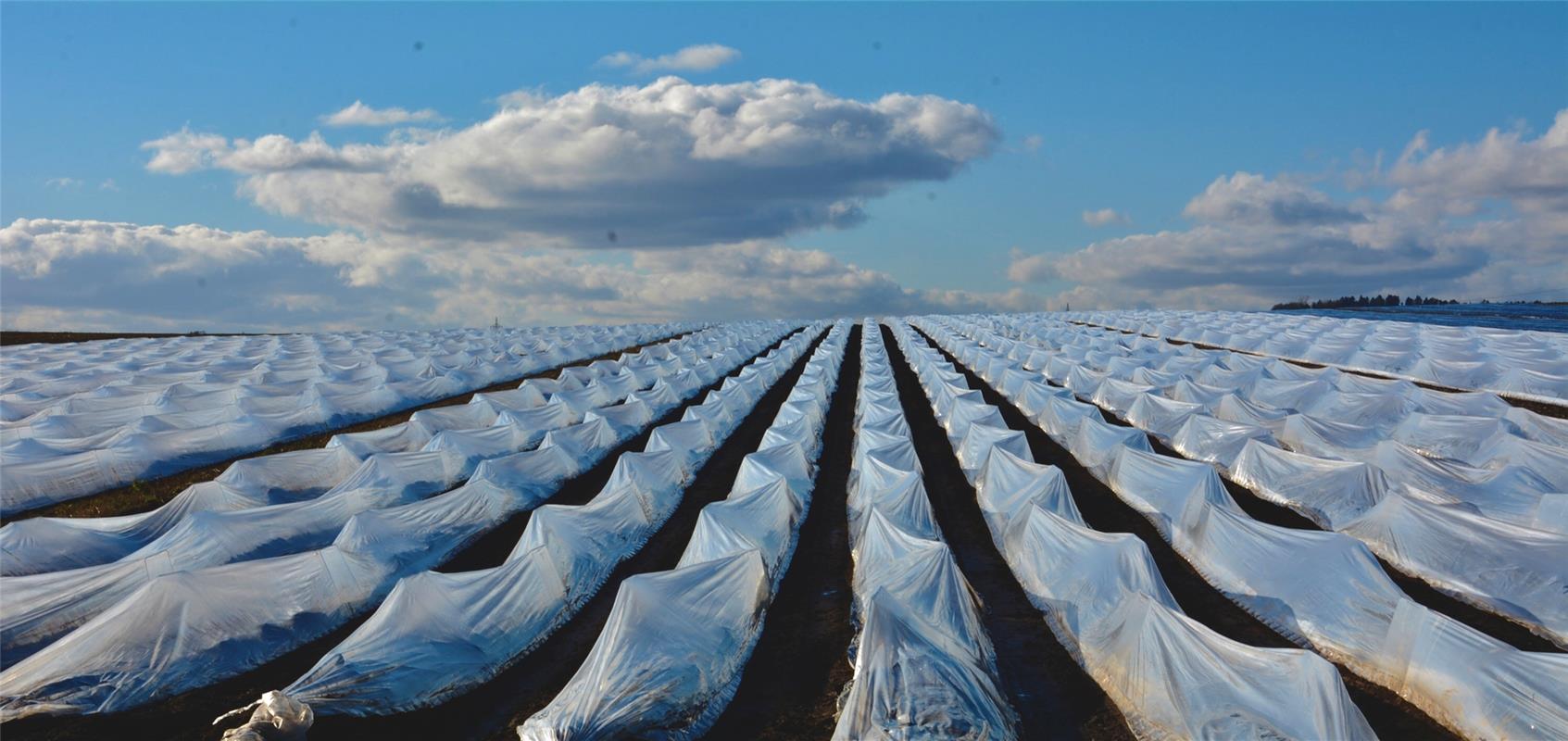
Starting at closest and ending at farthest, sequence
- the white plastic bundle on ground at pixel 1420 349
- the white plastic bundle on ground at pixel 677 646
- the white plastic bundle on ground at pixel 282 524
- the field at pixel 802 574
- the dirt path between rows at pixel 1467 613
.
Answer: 1. the white plastic bundle on ground at pixel 677 646
2. the field at pixel 802 574
3. the dirt path between rows at pixel 1467 613
4. the white plastic bundle on ground at pixel 282 524
5. the white plastic bundle on ground at pixel 1420 349

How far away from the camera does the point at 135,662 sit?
13.4 metres

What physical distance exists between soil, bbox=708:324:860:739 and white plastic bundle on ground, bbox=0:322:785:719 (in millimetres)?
7844

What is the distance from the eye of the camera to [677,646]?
1271 cm

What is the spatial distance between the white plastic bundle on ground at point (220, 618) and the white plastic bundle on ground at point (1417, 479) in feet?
61.8

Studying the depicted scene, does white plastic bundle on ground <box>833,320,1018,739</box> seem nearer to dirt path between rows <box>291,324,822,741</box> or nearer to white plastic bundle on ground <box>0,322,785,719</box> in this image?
dirt path between rows <box>291,324,822,741</box>

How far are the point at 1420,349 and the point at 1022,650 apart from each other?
4116 cm

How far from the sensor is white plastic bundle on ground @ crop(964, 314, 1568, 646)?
1516 centimetres

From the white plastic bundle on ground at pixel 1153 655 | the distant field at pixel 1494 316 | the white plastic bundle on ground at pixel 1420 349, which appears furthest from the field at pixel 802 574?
the distant field at pixel 1494 316

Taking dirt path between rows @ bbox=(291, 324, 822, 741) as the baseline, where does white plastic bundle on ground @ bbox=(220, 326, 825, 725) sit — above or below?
above

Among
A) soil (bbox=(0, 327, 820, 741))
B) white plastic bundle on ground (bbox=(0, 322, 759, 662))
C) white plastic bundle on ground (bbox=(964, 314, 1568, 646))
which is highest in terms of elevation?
white plastic bundle on ground (bbox=(964, 314, 1568, 646))

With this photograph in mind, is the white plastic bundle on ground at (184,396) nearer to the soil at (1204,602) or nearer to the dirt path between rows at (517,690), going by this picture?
the dirt path between rows at (517,690)

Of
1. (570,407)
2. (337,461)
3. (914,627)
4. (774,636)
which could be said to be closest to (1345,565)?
(914,627)

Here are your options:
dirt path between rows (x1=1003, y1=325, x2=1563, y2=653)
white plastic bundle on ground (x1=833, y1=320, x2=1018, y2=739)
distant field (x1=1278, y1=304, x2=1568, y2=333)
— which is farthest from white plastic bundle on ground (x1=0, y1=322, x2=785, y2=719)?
distant field (x1=1278, y1=304, x2=1568, y2=333)

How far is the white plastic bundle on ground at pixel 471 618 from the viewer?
488 inches
